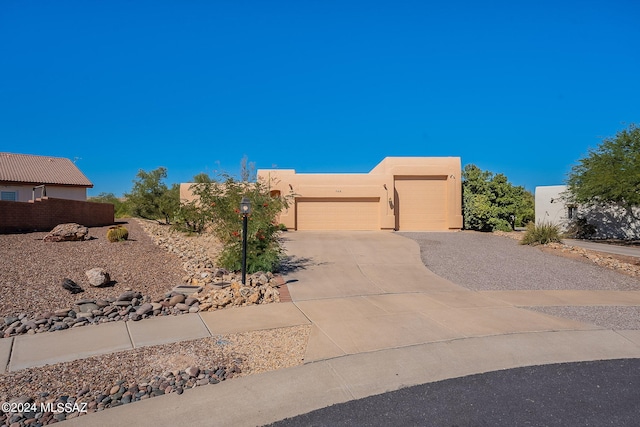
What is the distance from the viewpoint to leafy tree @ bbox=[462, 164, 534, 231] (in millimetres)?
26297

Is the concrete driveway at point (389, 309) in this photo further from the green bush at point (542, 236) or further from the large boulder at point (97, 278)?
the green bush at point (542, 236)

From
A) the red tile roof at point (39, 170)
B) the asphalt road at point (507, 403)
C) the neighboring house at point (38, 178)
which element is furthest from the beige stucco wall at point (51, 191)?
the asphalt road at point (507, 403)

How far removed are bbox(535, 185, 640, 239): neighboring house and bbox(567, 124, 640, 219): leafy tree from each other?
28.7 inches

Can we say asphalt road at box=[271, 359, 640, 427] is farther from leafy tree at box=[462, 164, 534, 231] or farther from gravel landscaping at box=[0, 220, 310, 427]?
leafy tree at box=[462, 164, 534, 231]

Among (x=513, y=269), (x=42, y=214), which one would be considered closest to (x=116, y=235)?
(x=42, y=214)

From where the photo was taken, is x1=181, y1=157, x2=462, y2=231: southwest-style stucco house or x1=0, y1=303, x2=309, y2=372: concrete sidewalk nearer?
x1=0, y1=303, x2=309, y2=372: concrete sidewalk

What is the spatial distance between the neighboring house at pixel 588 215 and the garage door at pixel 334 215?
15.8 meters

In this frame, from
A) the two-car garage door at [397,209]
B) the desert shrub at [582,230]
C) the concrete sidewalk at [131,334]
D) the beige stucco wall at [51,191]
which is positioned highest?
the beige stucco wall at [51,191]

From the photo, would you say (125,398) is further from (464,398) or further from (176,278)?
(176,278)

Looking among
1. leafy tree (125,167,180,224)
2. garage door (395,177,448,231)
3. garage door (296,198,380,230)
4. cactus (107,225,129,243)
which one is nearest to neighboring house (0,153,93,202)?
leafy tree (125,167,180,224)

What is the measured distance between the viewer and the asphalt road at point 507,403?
4.03 meters

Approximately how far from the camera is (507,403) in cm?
438

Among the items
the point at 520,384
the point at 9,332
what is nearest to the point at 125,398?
the point at 9,332

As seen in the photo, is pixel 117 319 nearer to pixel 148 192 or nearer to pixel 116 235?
pixel 116 235
